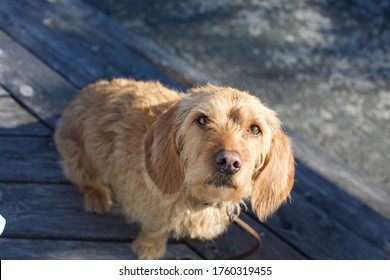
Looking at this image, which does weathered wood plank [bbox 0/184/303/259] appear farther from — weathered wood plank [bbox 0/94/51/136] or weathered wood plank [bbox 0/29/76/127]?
weathered wood plank [bbox 0/29/76/127]

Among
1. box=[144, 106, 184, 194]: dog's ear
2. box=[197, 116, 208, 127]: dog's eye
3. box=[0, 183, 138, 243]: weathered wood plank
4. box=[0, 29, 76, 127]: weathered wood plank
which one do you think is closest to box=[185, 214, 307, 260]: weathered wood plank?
box=[0, 183, 138, 243]: weathered wood plank

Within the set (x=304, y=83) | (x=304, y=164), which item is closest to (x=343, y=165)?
(x=304, y=164)

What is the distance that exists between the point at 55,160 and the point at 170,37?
7.57 ft

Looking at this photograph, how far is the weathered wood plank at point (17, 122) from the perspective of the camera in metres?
3.36

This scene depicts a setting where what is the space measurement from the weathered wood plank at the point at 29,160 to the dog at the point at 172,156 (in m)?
0.20

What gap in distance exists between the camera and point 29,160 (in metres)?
3.22

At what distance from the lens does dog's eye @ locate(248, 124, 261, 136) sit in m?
2.37

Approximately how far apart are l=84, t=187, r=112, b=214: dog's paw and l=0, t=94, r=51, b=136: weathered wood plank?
645mm

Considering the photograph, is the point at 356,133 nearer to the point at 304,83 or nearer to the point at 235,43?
the point at 304,83

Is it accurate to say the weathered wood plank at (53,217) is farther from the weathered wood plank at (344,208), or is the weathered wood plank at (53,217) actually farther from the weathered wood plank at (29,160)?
the weathered wood plank at (344,208)

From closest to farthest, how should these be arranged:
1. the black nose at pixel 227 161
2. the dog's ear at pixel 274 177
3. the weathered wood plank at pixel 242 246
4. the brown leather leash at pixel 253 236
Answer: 1. the black nose at pixel 227 161
2. the dog's ear at pixel 274 177
3. the brown leather leash at pixel 253 236
4. the weathered wood plank at pixel 242 246

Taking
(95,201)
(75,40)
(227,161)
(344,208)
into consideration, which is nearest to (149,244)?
(95,201)

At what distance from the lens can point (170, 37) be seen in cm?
507

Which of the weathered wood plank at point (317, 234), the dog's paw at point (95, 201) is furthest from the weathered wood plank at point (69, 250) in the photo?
the weathered wood plank at point (317, 234)
